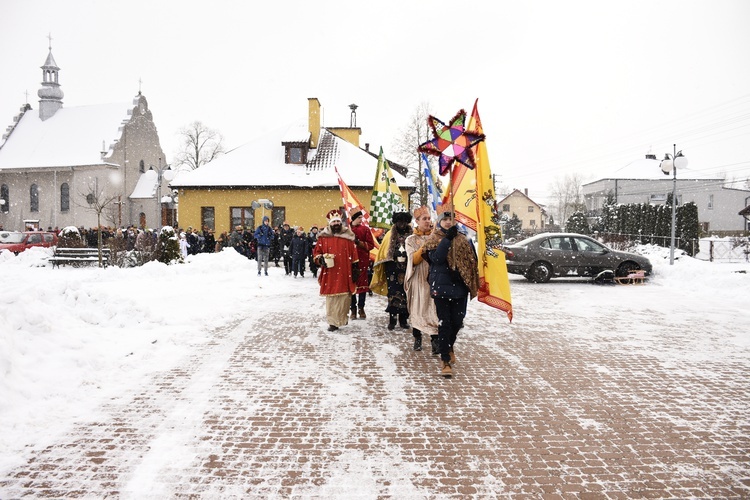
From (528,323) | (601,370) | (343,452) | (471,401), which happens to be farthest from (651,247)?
(343,452)

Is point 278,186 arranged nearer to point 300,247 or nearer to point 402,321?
point 300,247

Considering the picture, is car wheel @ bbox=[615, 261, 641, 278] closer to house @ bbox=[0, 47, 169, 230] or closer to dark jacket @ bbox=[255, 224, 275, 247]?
dark jacket @ bbox=[255, 224, 275, 247]

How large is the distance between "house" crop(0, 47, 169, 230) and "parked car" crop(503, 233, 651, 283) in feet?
116

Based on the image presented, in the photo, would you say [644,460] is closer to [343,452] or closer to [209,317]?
[343,452]

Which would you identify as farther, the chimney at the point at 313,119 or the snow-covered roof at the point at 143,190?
the snow-covered roof at the point at 143,190

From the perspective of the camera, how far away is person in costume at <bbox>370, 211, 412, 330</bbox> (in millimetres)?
8062

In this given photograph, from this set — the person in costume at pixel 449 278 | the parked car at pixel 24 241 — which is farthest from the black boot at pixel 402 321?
the parked car at pixel 24 241

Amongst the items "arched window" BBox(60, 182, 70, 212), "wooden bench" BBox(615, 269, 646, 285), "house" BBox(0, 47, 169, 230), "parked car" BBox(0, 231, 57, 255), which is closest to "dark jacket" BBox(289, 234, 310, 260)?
"wooden bench" BBox(615, 269, 646, 285)

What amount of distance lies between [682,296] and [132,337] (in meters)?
12.3

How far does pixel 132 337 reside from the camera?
23.8ft

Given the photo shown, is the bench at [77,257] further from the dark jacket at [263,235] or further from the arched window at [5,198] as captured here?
the arched window at [5,198]

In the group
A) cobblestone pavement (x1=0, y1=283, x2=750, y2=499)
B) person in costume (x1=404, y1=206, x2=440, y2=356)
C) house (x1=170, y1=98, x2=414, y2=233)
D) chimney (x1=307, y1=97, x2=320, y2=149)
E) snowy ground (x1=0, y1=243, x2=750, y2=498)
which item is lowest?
cobblestone pavement (x1=0, y1=283, x2=750, y2=499)

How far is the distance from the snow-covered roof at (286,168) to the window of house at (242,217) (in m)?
1.56

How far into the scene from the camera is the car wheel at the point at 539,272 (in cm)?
1620
